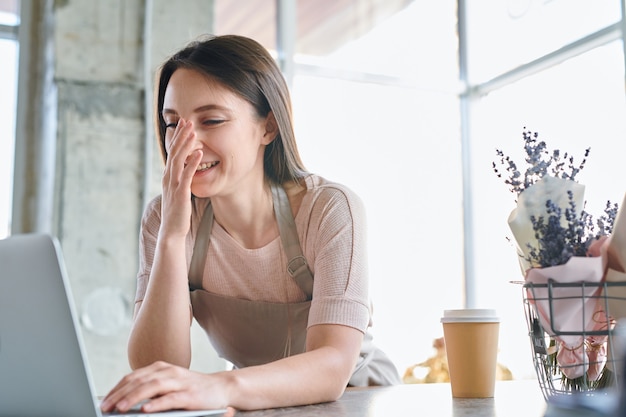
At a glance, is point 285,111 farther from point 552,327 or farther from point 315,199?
point 552,327

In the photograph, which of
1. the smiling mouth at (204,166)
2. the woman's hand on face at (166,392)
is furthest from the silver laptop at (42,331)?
the smiling mouth at (204,166)

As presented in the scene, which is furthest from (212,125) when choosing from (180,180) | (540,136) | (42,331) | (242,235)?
(540,136)

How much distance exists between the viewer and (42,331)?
750 mm

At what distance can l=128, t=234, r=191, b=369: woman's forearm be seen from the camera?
144cm

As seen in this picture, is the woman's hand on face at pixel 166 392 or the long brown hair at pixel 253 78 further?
the long brown hair at pixel 253 78

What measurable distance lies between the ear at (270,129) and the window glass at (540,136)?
1828 mm

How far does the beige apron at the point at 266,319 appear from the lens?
5.06 ft

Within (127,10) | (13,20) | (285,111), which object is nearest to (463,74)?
(127,10)

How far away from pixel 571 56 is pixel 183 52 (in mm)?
3009

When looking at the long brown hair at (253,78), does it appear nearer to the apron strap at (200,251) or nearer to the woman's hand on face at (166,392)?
the apron strap at (200,251)

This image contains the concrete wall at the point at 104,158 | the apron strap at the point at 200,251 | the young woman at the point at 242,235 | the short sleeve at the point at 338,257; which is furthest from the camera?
the concrete wall at the point at 104,158

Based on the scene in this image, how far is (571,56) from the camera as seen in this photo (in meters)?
4.06

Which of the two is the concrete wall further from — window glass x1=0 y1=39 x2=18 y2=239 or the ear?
the ear

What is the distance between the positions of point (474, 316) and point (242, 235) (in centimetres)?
70
